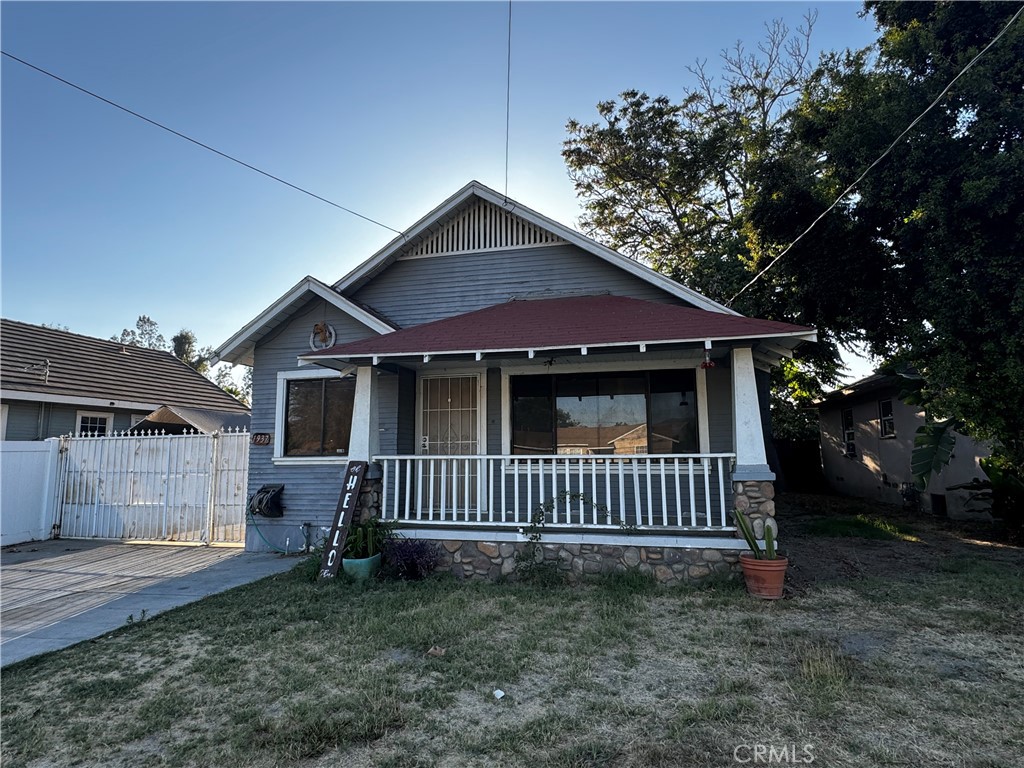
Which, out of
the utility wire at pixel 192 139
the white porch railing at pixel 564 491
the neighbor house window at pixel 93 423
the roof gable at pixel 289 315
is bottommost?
the white porch railing at pixel 564 491

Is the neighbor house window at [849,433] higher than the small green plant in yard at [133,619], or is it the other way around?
the neighbor house window at [849,433]

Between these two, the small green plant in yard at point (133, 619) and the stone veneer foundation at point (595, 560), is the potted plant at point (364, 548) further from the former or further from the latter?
the small green plant in yard at point (133, 619)

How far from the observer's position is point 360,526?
287 inches

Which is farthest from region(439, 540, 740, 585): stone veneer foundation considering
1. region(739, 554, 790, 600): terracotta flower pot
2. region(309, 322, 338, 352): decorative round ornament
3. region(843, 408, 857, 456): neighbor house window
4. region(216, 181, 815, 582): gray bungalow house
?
region(843, 408, 857, 456): neighbor house window

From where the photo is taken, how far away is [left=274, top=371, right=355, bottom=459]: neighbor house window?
932 cm

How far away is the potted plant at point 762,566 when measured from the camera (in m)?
5.88

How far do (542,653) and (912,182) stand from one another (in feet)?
31.2

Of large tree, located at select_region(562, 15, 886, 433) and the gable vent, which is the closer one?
the gable vent

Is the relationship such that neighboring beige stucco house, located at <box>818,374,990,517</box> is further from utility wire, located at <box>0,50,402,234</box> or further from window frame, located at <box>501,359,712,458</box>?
utility wire, located at <box>0,50,402,234</box>

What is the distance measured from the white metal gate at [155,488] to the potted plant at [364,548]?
3880 mm

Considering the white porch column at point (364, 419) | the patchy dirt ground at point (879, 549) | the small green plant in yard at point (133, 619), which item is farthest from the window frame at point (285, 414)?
the patchy dirt ground at point (879, 549)

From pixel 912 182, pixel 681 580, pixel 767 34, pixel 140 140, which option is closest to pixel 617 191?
pixel 767 34

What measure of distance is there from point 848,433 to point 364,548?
55.1 feet

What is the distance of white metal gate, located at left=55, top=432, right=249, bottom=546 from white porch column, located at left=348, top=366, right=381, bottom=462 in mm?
3352
